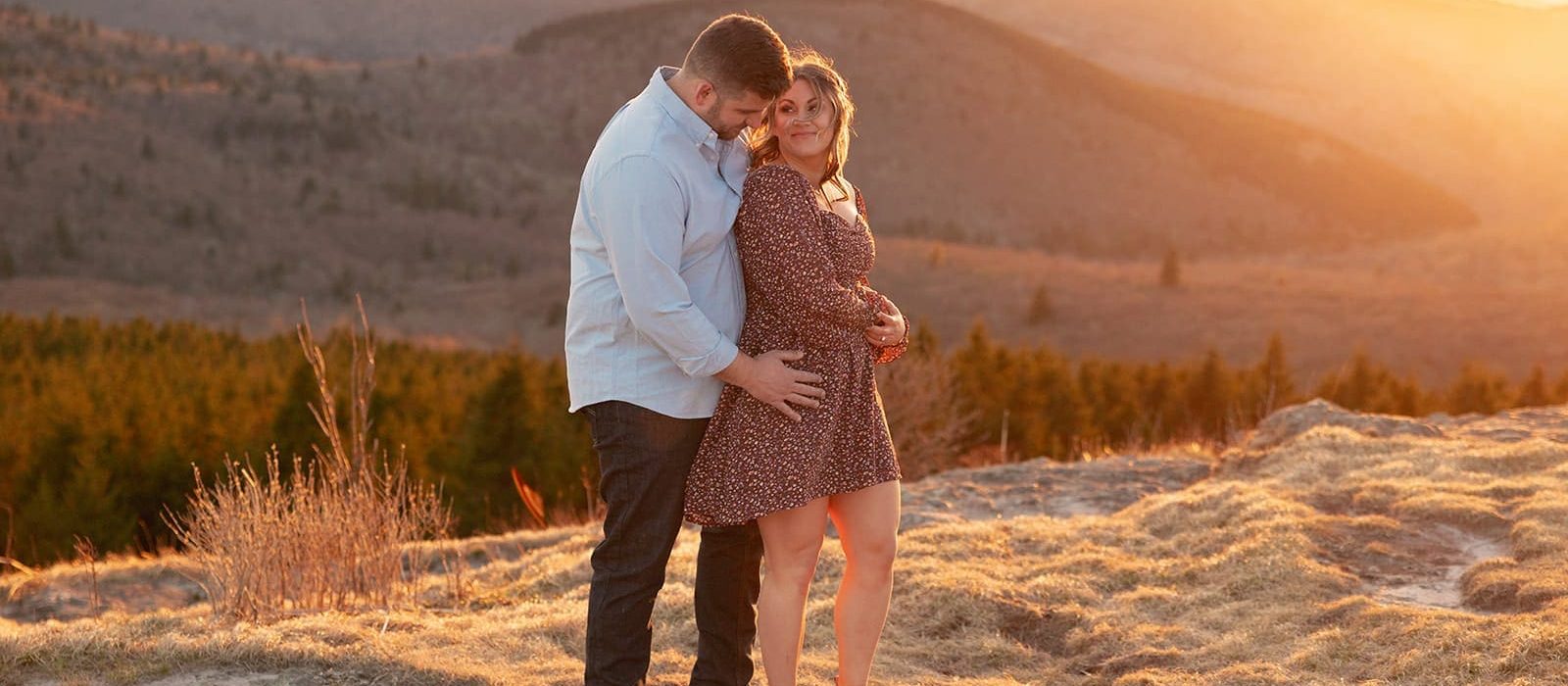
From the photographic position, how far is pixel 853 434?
11.2 ft

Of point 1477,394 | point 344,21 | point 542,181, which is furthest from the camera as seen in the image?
point 344,21

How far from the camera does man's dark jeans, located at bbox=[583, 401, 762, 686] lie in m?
3.29

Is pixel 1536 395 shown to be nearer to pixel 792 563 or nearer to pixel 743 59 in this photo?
pixel 792 563

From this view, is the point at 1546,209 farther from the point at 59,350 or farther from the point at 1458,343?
the point at 59,350

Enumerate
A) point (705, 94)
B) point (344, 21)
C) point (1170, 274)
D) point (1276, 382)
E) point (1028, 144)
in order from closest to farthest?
point (705, 94) → point (1276, 382) → point (1170, 274) → point (1028, 144) → point (344, 21)

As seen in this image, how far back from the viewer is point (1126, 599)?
542 centimetres

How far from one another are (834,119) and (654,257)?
0.62 meters

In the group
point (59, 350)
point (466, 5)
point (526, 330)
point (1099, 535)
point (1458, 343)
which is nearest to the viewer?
point (1099, 535)

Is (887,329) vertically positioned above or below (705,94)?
below

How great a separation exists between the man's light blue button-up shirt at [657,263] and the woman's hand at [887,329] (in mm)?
338

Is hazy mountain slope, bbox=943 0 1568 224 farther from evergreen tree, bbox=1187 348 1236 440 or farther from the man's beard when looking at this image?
the man's beard

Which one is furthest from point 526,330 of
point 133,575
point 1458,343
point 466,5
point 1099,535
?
point 466,5

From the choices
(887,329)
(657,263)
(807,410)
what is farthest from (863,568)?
(657,263)

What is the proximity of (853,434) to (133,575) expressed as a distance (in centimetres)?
609
